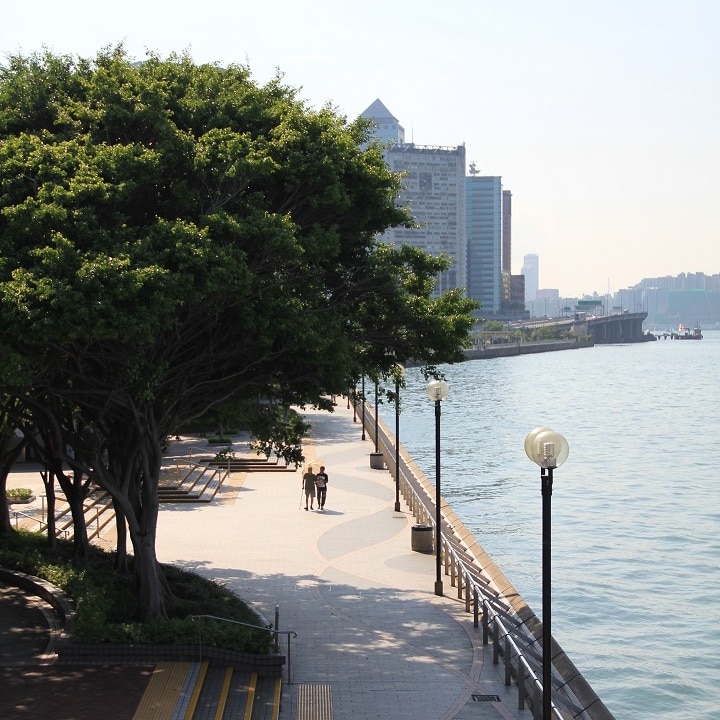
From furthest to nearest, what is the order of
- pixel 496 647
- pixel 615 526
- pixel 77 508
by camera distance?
pixel 615 526, pixel 77 508, pixel 496 647

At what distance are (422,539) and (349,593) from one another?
14.3 feet

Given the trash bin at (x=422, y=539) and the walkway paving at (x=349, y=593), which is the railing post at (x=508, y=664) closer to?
the walkway paving at (x=349, y=593)

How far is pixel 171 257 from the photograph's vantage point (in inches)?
607

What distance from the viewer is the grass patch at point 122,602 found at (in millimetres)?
16703

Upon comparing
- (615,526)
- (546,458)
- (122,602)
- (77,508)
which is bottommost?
(615,526)

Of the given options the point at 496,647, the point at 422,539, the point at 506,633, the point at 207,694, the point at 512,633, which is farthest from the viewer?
the point at 422,539

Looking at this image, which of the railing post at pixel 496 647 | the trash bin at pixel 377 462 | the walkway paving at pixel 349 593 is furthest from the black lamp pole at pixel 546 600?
the trash bin at pixel 377 462

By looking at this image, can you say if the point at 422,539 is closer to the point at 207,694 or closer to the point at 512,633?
the point at 512,633

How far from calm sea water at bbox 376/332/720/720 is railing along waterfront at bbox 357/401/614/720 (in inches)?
120

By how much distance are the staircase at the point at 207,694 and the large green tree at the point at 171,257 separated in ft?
9.16

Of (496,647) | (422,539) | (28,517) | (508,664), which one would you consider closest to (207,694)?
(508,664)

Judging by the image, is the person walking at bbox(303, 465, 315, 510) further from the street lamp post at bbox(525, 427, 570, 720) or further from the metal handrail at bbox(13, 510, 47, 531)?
the street lamp post at bbox(525, 427, 570, 720)

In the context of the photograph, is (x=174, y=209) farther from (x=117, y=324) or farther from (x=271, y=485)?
(x=271, y=485)

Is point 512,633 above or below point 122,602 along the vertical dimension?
below
